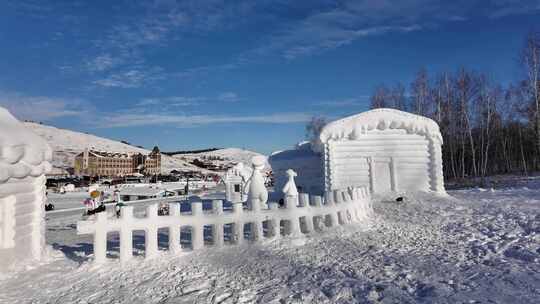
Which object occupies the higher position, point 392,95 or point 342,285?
point 392,95

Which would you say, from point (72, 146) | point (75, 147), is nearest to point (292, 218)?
point (75, 147)

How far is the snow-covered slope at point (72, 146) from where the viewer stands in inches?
3378

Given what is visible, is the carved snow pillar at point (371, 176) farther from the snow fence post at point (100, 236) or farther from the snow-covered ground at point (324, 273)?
the snow fence post at point (100, 236)

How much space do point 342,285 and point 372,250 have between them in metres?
1.92

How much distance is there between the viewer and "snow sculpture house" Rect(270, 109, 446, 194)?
48.2 ft

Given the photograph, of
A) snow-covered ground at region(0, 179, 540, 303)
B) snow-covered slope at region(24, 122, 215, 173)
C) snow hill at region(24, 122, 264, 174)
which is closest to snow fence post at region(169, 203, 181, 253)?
snow-covered ground at region(0, 179, 540, 303)

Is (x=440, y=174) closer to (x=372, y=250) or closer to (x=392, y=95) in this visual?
(x=372, y=250)

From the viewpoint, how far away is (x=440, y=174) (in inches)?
588

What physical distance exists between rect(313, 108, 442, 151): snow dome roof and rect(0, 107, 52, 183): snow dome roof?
1080 cm

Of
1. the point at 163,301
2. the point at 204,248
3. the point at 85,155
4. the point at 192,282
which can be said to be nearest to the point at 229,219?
the point at 204,248

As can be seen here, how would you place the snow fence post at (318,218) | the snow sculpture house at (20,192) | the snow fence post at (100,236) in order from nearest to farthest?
the snow sculpture house at (20,192) → the snow fence post at (100,236) → the snow fence post at (318,218)

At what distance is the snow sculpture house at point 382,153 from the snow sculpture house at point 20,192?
10.8 m

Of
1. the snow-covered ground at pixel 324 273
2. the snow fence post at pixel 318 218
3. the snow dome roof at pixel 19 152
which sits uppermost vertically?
the snow dome roof at pixel 19 152

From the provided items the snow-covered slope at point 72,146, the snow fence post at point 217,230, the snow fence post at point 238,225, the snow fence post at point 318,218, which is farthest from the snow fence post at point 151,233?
the snow-covered slope at point 72,146
